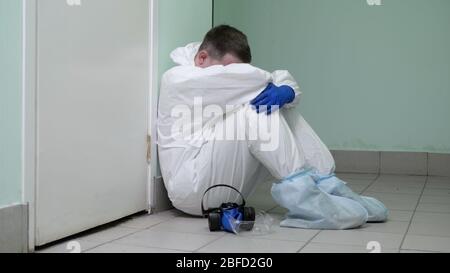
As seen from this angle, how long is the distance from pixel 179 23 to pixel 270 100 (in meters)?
0.56

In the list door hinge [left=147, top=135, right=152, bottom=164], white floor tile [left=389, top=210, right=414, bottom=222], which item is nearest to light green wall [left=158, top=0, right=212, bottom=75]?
door hinge [left=147, top=135, right=152, bottom=164]

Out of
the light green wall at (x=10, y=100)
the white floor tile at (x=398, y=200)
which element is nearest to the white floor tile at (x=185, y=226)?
the light green wall at (x=10, y=100)

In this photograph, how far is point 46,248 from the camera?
122 centimetres

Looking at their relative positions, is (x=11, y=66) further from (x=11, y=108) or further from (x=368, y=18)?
(x=368, y=18)

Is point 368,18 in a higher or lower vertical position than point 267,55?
higher

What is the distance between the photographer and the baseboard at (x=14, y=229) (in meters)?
1.09

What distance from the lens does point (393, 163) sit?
3.02 m

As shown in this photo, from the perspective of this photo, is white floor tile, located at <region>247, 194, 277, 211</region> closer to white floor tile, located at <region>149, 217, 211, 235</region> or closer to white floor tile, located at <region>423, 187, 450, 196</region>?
white floor tile, located at <region>149, 217, 211, 235</region>

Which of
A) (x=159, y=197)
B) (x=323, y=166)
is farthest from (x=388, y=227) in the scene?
(x=159, y=197)

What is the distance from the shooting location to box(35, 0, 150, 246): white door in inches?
47.4

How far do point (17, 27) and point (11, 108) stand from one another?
0.61 ft

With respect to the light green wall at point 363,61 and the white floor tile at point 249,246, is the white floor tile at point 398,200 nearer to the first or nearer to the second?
the white floor tile at point 249,246

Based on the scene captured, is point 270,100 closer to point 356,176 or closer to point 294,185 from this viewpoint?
point 294,185
